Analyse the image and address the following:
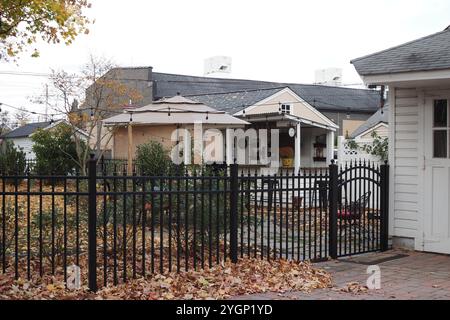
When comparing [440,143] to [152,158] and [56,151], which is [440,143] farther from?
[56,151]

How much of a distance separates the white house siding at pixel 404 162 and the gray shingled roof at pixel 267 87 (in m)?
30.3

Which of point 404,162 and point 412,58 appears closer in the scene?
point 412,58

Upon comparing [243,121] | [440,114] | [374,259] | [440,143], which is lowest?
[374,259]

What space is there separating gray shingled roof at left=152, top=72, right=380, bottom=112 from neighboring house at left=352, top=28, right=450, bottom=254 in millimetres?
30381

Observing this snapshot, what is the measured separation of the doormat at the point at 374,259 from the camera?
8.22m

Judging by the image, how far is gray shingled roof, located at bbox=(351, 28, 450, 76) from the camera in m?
8.17

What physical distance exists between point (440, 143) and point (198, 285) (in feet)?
15.9

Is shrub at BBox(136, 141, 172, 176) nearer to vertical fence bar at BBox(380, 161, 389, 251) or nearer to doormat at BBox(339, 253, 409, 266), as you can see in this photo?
vertical fence bar at BBox(380, 161, 389, 251)

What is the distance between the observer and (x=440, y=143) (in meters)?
8.81

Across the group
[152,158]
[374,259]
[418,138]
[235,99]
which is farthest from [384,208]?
[235,99]

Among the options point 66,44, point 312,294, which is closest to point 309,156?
point 66,44

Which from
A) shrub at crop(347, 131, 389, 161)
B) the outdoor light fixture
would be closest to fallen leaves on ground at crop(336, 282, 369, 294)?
shrub at crop(347, 131, 389, 161)

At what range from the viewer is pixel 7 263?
7246 millimetres
